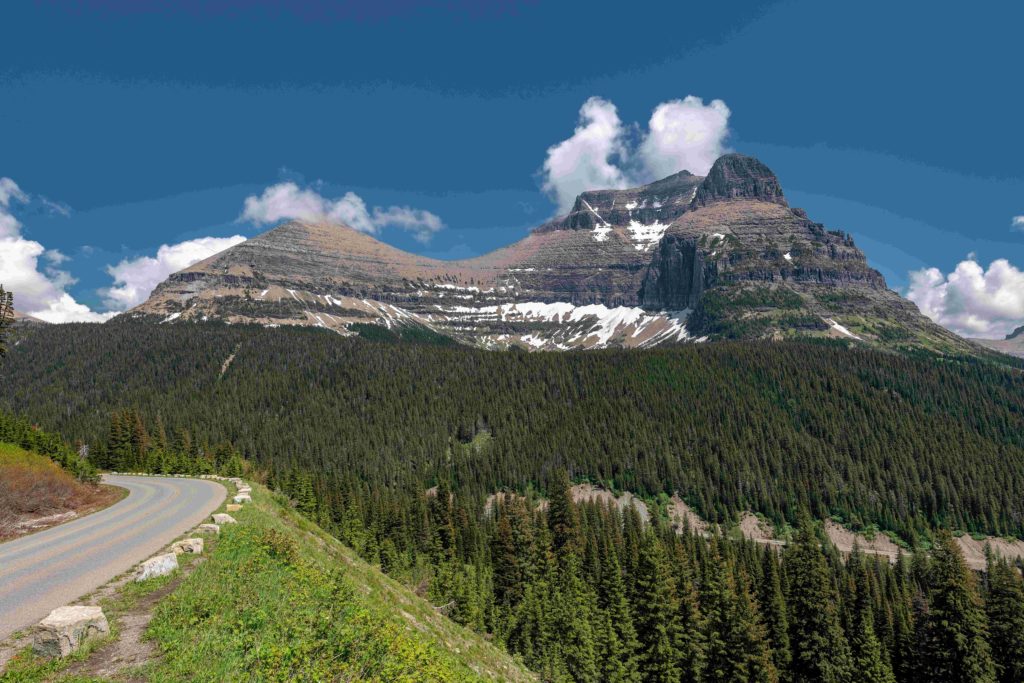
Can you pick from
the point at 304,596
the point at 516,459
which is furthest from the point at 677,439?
the point at 304,596

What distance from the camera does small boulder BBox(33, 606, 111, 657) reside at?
10.8 m

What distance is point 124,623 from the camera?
13055mm

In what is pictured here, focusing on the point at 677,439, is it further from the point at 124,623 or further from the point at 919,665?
the point at 124,623

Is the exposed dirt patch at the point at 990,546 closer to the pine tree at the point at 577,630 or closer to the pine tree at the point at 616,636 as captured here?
the pine tree at the point at 616,636

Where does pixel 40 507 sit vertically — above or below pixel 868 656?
above

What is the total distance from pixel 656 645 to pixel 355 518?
5110cm

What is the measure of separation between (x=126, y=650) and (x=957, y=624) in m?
67.3

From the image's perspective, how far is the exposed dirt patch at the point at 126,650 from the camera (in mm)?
10445

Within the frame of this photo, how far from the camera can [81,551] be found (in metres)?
20.6

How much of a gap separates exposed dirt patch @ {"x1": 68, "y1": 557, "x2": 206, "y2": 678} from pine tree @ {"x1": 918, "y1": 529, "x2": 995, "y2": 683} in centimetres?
→ 6225

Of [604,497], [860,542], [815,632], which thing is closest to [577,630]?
[815,632]

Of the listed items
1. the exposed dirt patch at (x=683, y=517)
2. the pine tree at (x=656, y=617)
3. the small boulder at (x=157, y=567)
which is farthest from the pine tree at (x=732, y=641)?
the exposed dirt patch at (x=683, y=517)

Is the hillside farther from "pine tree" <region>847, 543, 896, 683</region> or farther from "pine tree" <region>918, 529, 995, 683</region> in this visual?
"pine tree" <region>847, 543, 896, 683</region>

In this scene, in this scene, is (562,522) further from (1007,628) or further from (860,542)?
(860,542)
